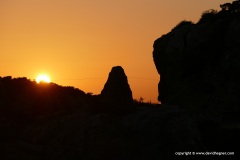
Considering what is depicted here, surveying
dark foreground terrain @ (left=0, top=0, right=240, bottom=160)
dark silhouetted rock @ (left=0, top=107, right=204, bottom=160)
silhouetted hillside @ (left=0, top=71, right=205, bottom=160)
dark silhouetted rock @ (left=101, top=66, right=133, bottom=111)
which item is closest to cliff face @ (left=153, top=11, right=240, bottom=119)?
dark foreground terrain @ (left=0, top=0, right=240, bottom=160)

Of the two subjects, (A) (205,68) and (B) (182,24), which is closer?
(A) (205,68)

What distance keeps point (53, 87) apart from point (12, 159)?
27.4 ft

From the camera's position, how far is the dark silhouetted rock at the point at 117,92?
2797 centimetres

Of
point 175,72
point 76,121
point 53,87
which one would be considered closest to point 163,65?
point 175,72

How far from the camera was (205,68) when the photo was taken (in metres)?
68.8

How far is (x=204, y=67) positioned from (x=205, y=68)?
43cm

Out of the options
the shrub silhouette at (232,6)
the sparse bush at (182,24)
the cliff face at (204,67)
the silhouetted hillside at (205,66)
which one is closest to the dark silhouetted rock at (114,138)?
the silhouetted hillside at (205,66)

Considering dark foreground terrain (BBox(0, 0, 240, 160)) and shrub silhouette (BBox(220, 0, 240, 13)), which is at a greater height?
shrub silhouette (BBox(220, 0, 240, 13))

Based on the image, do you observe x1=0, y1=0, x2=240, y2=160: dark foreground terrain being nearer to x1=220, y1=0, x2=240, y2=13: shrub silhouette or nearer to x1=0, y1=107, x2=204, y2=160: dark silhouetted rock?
x1=0, y1=107, x2=204, y2=160: dark silhouetted rock

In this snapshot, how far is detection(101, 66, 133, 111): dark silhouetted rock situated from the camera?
27969 millimetres

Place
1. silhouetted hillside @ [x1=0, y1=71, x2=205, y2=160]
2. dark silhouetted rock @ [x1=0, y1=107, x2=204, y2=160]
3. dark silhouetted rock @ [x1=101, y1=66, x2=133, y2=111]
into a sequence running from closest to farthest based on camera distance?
dark silhouetted rock @ [x1=0, y1=107, x2=204, y2=160], silhouetted hillside @ [x1=0, y1=71, x2=205, y2=160], dark silhouetted rock @ [x1=101, y1=66, x2=133, y2=111]

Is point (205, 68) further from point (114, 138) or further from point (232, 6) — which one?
point (114, 138)

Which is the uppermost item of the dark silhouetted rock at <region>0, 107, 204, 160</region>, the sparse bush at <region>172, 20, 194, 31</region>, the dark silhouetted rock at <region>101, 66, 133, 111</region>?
the sparse bush at <region>172, 20, 194, 31</region>

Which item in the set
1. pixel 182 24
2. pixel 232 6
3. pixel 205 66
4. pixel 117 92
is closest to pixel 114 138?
pixel 117 92
